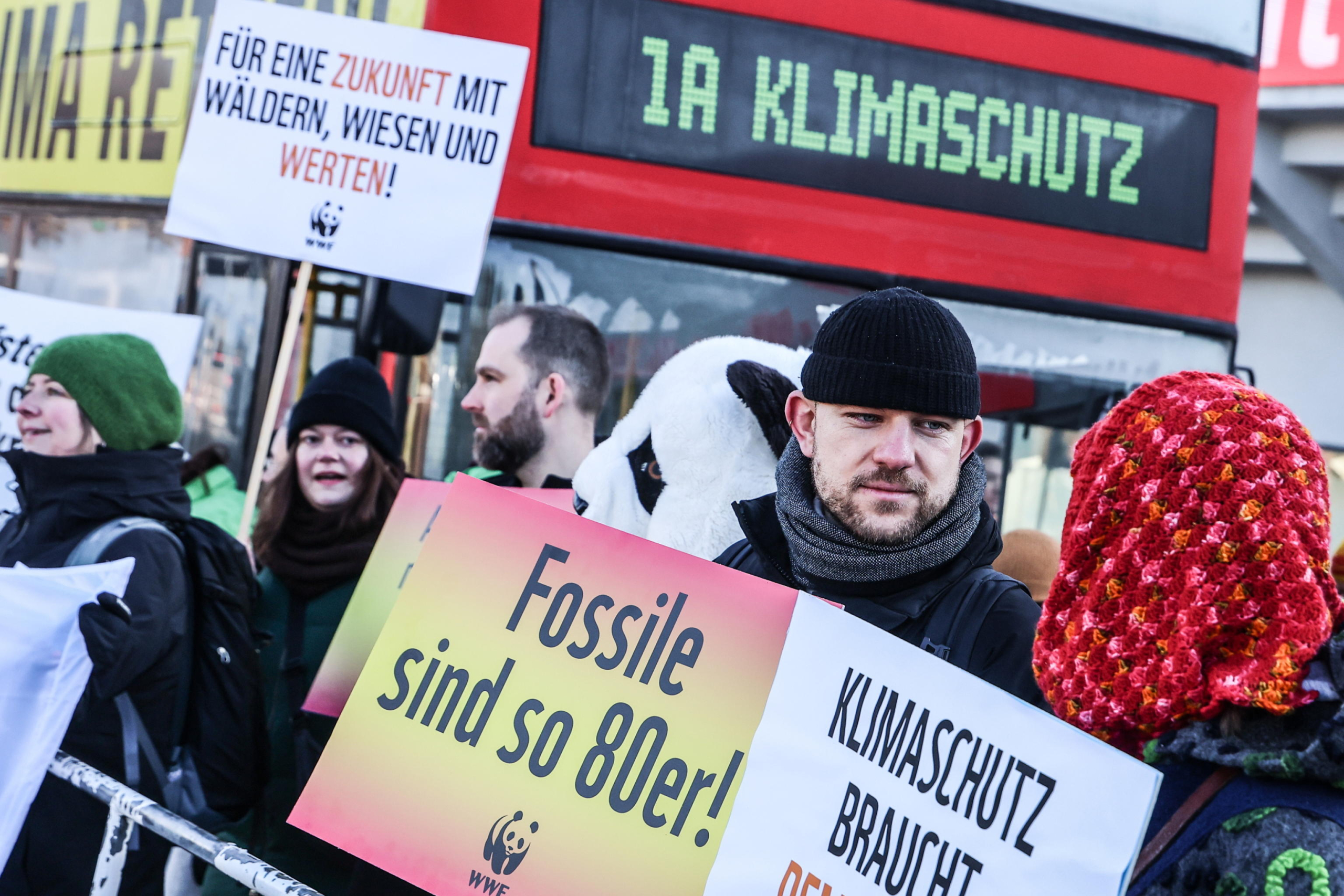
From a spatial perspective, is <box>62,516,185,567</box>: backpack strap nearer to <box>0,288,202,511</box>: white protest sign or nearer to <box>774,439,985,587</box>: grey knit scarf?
<box>0,288,202,511</box>: white protest sign

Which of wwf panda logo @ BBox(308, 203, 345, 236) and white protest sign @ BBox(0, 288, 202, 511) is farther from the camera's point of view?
white protest sign @ BBox(0, 288, 202, 511)

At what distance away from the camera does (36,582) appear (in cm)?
253

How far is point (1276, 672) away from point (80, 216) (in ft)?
16.1

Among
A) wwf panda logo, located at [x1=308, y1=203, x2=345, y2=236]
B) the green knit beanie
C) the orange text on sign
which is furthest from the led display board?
the green knit beanie

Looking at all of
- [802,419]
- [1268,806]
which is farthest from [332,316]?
[1268,806]

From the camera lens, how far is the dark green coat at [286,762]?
10.6ft

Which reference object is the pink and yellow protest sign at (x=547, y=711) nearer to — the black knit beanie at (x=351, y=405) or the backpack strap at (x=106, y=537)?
the backpack strap at (x=106, y=537)

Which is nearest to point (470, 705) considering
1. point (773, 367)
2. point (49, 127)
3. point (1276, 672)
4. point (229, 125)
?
point (773, 367)

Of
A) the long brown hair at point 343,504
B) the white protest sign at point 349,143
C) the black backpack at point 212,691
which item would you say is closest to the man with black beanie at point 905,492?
the black backpack at point 212,691

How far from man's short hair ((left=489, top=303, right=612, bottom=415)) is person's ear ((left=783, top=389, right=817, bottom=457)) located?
4.86ft

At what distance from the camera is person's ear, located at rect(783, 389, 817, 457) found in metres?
2.07

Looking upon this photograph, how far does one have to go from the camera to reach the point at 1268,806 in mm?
1182

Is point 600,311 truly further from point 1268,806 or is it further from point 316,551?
point 1268,806

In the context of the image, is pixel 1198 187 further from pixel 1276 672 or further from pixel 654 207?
pixel 1276 672
